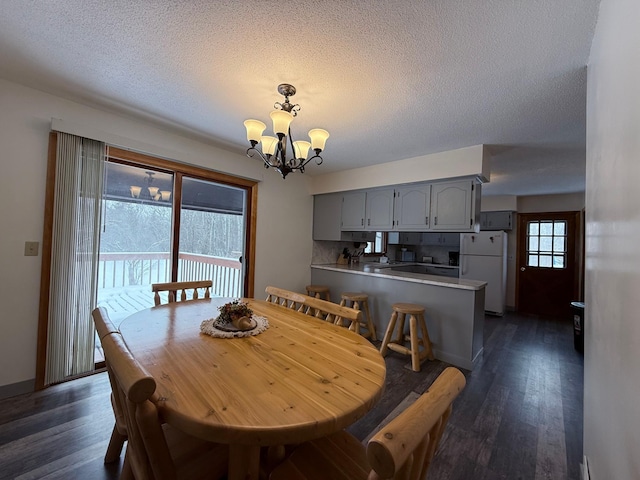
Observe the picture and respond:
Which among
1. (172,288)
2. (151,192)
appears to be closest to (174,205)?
(151,192)

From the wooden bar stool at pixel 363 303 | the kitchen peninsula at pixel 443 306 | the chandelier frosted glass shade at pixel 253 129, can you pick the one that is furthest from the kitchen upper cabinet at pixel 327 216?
the chandelier frosted glass shade at pixel 253 129

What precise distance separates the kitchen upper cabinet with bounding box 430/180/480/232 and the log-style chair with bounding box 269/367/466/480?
2526 mm

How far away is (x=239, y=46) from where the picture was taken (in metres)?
1.47

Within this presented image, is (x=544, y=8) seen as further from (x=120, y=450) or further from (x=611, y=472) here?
(x=120, y=450)

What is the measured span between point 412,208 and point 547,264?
369 cm

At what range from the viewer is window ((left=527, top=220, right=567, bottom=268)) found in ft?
16.2

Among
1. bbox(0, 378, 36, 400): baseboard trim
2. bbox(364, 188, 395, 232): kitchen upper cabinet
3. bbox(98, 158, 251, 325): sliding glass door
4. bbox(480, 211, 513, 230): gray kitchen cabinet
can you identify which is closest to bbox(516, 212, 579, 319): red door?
bbox(480, 211, 513, 230): gray kitchen cabinet

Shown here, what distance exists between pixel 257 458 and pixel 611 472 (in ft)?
3.84

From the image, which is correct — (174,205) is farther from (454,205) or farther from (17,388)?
(454,205)

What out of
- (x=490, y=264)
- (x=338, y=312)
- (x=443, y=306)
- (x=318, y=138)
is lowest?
(x=443, y=306)

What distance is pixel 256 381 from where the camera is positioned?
99 cm

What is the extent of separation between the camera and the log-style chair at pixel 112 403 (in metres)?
0.98


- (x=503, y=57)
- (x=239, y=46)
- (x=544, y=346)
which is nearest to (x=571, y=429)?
(x=544, y=346)

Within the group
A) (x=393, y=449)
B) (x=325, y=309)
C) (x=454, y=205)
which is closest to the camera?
(x=393, y=449)
